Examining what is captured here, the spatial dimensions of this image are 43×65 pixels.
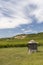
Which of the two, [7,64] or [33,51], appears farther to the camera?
[33,51]

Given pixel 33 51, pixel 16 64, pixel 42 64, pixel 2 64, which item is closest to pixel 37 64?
pixel 42 64

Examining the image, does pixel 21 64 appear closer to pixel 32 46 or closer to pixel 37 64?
pixel 37 64

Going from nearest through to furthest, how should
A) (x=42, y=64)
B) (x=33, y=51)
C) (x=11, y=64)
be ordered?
(x=42, y=64) < (x=11, y=64) < (x=33, y=51)

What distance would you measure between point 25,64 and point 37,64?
1.70m

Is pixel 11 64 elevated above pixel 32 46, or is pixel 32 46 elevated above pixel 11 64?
pixel 32 46

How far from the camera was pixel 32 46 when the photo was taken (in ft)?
152

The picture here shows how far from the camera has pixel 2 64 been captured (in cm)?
2802

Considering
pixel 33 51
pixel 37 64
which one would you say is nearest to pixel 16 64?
pixel 37 64

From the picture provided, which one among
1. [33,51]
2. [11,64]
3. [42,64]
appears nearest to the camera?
[42,64]

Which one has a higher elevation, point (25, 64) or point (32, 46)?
point (32, 46)

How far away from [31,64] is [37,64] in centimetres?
83

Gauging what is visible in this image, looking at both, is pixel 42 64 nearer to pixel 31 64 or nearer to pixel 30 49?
pixel 31 64

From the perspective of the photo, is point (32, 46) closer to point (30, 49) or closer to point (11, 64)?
point (30, 49)

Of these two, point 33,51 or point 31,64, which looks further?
point 33,51
